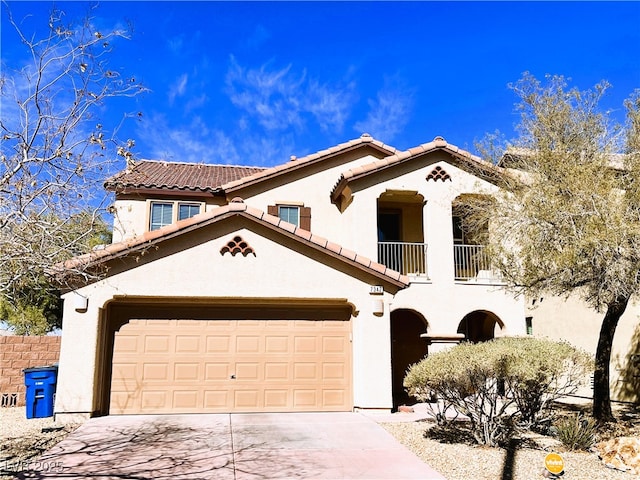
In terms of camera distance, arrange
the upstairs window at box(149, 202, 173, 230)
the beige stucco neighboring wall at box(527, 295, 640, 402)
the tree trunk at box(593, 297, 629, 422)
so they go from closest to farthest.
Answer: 1. the tree trunk at box(593, 297, 629, 422)
2. the beige stucco neighboring wall at box(527, 295, 640, 402)
3. the upstairs window at box(149, 202, 173, 230)

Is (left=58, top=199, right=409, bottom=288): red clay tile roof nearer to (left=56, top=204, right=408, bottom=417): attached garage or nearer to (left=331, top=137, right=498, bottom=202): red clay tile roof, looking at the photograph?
(left=56, top=204, right=408, bottom=417): attached garage

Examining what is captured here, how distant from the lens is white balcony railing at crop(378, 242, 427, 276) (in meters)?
19.5

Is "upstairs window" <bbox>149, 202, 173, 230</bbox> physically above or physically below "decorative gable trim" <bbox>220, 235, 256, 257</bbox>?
above

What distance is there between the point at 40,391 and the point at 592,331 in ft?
53.7

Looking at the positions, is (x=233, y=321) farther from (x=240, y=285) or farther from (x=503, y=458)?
(x=503, y=458)

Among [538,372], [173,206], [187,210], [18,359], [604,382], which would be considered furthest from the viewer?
[187,210]

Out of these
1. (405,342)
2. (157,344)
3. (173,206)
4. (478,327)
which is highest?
(173,206)

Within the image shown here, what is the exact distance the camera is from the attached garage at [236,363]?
44.7ft

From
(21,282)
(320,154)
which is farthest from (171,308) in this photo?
(320,154)

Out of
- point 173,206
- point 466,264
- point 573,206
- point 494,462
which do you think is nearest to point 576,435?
point 494,462

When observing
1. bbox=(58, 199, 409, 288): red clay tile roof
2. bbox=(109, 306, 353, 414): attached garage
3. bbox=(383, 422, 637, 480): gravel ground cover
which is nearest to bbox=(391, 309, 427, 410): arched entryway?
bbox=(58, 199, 409, 288): red clay tile roof

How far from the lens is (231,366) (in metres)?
14.0

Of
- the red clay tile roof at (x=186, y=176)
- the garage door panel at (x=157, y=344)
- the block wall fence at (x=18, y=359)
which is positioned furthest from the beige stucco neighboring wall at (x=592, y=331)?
the block wall fence at (x=18, y=359)

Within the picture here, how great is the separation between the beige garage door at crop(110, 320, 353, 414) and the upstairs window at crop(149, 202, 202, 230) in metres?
6.04
